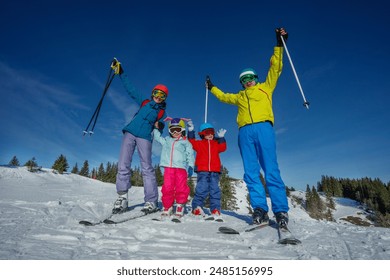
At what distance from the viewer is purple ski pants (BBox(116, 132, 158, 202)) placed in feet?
16.4

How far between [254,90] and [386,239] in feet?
9.97

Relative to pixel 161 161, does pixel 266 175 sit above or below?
below

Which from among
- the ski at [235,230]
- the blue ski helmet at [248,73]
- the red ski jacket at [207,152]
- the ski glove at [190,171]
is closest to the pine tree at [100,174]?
the red ski jacket at [207,152]

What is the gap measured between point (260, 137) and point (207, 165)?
80.1 inches

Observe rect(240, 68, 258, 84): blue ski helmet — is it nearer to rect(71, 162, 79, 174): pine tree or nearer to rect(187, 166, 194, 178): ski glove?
rect(187, 166, 194, 178): ski glove

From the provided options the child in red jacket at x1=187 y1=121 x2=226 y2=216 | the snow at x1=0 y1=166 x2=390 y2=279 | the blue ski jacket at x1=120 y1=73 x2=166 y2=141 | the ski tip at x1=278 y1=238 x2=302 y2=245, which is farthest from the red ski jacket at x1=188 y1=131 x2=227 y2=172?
the ski tip at x1=278 y1=238 x2=302 y2=245

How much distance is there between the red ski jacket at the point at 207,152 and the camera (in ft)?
18.9

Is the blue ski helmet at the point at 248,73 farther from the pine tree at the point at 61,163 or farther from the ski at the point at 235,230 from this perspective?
the pine tree at the point at 61,163

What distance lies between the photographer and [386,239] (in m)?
2.70

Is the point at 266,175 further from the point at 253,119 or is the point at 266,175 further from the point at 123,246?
the point at 123,246

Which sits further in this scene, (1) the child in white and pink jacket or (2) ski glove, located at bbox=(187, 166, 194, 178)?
(2) ski glove, located at bbox=(187, 166, 194, 178)

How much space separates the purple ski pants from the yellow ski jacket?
227cm

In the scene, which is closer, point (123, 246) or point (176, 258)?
point (176, 258)
